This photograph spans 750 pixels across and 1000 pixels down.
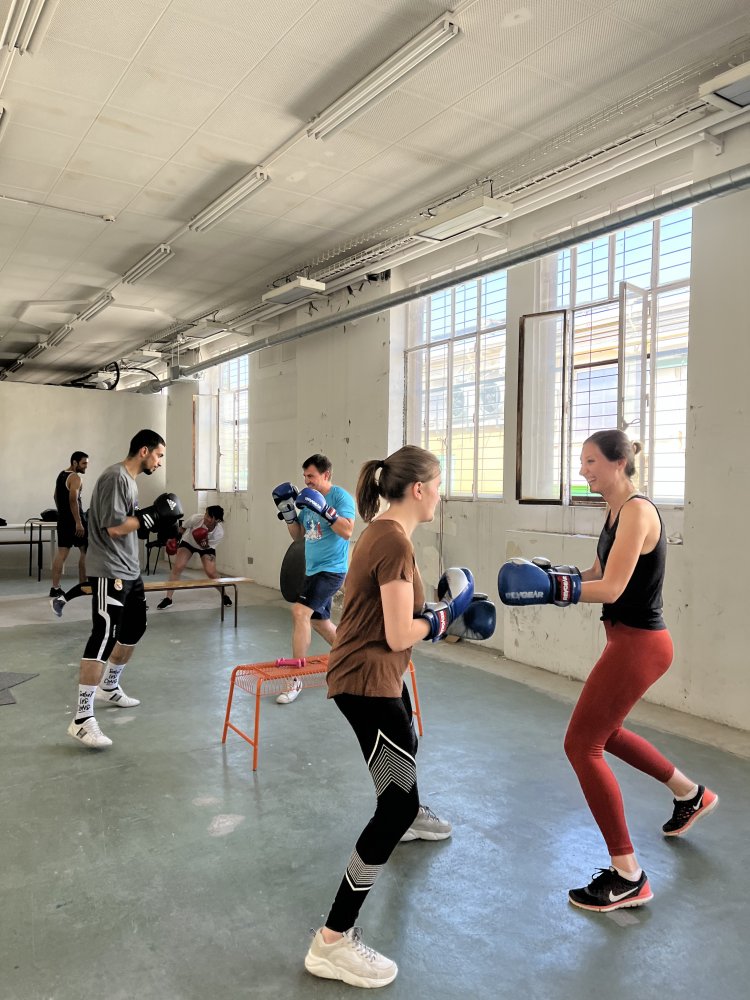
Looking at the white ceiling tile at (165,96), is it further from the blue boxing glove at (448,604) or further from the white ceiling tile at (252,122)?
the blue boxing glove at (448,604)

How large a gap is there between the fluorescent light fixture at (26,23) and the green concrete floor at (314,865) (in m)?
3.32

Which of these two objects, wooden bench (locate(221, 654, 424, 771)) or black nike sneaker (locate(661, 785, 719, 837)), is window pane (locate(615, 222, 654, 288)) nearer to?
wooden bench (locate(221, 654, 424, 771))

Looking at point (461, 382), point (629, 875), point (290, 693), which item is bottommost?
point (290, 693)

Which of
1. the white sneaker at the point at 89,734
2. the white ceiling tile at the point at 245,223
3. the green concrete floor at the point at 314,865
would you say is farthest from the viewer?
the white ceiling tile at the point at 245,223

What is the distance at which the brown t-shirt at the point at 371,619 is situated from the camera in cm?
177

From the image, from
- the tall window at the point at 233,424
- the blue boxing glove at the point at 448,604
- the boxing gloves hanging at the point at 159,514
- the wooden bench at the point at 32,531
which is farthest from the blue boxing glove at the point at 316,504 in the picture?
the wooden bench at the point at 32,531

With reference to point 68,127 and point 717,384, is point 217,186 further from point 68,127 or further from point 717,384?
point 717,384

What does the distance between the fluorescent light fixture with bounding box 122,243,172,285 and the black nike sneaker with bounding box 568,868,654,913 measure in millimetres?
5797

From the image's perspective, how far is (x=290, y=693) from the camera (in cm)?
430

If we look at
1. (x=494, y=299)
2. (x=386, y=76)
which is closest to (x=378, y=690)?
(x=386, y=76)

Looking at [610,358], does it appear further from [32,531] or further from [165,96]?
[32,531]

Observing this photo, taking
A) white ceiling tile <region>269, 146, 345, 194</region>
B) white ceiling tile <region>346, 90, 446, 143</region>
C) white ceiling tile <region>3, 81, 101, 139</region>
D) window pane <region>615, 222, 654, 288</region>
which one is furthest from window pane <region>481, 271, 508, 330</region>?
white ceiling tile <region>3, 81, 101, 139</region>

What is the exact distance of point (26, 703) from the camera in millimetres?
4156

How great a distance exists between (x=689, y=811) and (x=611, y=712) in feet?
2.51
